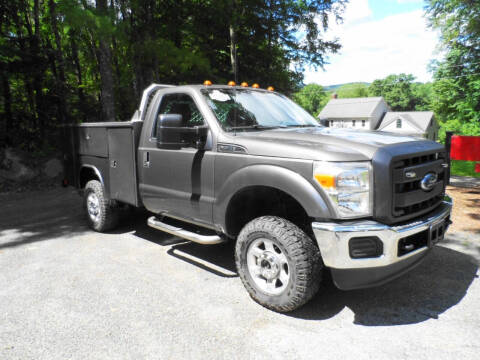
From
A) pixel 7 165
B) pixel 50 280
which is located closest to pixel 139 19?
pixel 7 165

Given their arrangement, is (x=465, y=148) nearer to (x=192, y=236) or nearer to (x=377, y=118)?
(x=192, y=236)

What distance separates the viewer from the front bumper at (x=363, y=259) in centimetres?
260

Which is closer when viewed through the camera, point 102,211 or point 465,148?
point 102,211

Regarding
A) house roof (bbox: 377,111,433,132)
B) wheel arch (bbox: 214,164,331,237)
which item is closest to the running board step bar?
wheel arch (bbox: 214,164,331,237)

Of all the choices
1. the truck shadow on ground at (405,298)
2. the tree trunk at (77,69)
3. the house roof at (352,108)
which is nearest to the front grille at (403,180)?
the truck shadow on ground at (405,298)

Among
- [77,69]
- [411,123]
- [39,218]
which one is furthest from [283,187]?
[411,123]

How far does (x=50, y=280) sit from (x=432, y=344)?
3.57 meters

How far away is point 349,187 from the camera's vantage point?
263 cm

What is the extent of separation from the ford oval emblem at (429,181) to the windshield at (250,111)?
1516 millimetres

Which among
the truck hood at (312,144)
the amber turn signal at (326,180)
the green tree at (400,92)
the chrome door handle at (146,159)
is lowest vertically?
the amber turn signal at (326,180)

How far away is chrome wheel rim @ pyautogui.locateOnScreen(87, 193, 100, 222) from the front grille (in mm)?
4066

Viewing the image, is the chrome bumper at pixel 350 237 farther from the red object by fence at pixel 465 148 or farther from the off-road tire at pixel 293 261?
the red object by fence at pixel 465 148

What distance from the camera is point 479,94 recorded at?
99.1 ft

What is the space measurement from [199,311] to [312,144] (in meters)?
1.73
